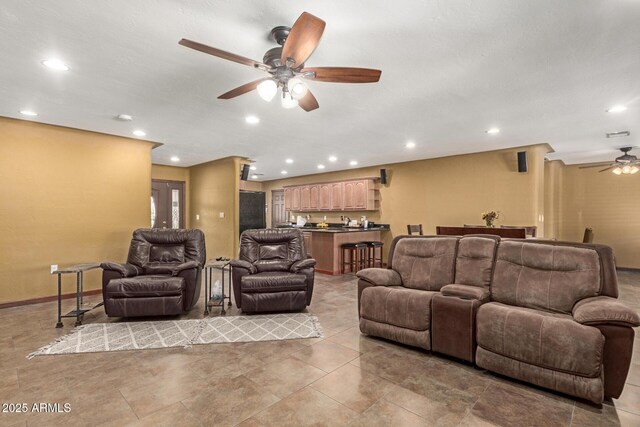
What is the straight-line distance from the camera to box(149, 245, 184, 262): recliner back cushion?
172 inches

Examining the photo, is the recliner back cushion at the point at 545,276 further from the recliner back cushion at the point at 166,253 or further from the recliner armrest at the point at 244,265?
the recliner back cushion at the point at 166,253

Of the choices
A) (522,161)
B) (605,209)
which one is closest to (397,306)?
(522,161)

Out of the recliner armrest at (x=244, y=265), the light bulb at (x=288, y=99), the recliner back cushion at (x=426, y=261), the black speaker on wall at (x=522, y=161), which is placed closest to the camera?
the light bulb at (x=288, y=99)

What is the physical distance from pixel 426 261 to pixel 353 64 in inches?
84.0

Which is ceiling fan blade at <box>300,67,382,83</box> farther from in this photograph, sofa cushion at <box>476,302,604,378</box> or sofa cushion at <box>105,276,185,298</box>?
sofa cushion at <box>105,276,185,298</box>

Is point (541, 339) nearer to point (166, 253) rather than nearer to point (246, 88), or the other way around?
point (246, 88)

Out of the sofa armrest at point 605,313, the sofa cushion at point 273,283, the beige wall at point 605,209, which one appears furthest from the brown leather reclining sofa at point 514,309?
the beige wall at point 605,209

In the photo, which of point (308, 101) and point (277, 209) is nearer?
point (308, 101)

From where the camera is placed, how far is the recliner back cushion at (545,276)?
2.52 meters

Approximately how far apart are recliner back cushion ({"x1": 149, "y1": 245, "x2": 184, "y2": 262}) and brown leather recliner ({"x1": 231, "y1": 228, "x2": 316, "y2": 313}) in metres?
0.88

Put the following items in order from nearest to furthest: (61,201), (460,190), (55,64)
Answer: (55,64) < (61,201) < (460,190)

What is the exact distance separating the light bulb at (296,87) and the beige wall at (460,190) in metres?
5.41

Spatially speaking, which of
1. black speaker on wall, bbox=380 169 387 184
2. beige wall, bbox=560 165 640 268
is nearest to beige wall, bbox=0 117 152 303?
black speaker on wall, bbox=380 169 387 184

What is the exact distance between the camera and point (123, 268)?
3863 mm
